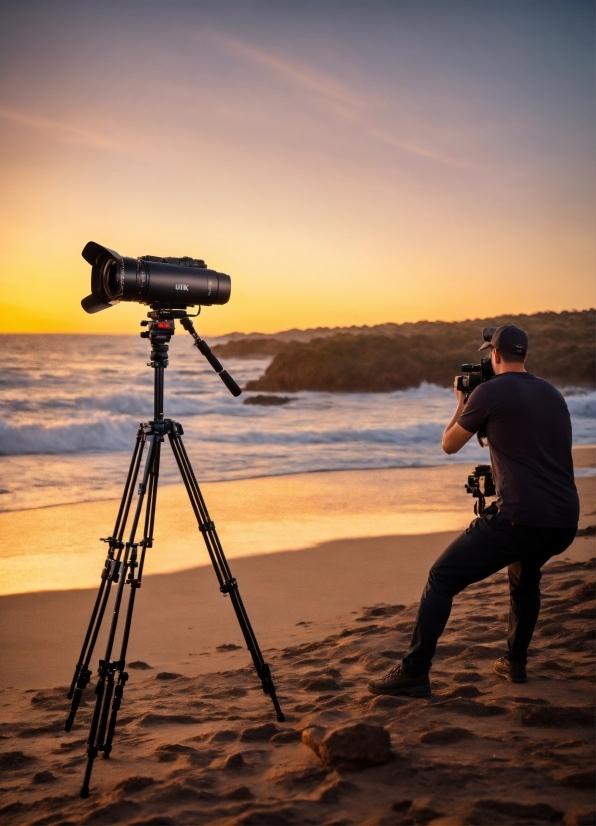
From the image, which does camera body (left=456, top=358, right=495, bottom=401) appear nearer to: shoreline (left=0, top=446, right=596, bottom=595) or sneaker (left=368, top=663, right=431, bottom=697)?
sneaker (left=368, top=663, right=431, bottom=697)

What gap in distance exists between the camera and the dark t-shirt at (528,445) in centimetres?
273

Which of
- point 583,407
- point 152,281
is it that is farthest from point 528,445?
point 583,407

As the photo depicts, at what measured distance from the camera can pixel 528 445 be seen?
2752mm

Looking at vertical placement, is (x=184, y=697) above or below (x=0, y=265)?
below

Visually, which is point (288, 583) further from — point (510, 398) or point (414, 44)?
point (414, 44)

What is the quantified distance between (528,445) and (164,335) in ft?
4.55

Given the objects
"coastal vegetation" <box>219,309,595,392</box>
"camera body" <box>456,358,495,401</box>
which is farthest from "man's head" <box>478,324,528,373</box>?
"coastal vegetation" <box>219,309,595,392</box>

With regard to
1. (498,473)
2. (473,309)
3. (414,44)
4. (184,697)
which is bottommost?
(184,697)

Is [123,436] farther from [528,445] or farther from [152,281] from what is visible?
[528,445]

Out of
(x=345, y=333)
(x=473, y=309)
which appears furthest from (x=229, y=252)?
(x=345, y=333)

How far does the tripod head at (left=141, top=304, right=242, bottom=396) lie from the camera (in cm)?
281

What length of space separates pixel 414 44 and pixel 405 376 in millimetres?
15306

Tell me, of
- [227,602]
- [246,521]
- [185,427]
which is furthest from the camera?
[185,427]

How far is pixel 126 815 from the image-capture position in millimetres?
2043
